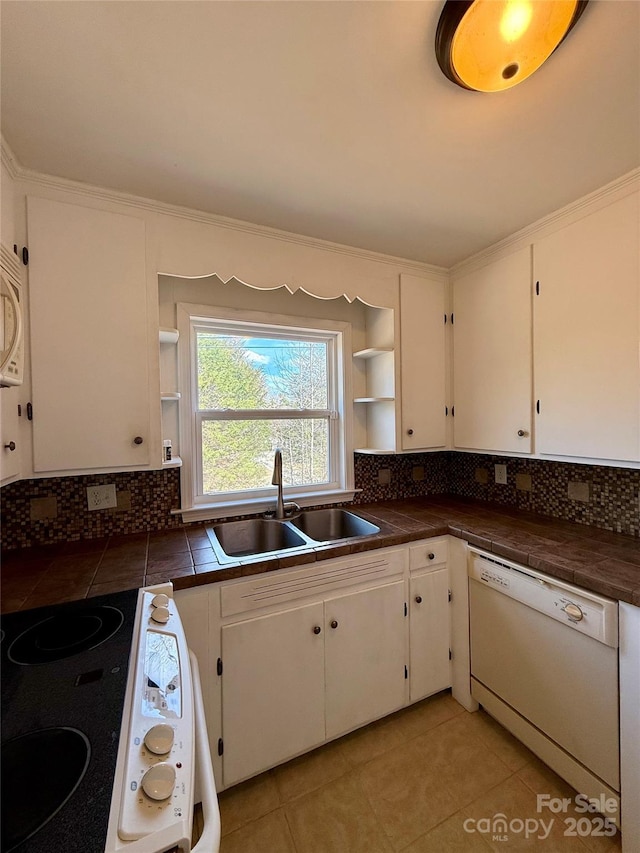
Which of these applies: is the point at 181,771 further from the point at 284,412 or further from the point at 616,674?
the point at 284,412

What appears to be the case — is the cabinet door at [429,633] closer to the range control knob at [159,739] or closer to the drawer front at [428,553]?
the drawer front at [428,553]

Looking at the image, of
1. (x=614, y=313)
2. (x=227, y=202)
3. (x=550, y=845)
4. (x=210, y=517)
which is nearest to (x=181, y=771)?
(x=210, y=517)

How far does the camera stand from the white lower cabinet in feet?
4.43

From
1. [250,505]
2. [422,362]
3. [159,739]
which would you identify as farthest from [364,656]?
[422,362]

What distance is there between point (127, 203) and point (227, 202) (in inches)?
16.5

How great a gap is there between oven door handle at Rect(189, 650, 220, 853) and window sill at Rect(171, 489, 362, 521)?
1002mm

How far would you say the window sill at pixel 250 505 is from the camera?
72.2 inches

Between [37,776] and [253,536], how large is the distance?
52.9 inches

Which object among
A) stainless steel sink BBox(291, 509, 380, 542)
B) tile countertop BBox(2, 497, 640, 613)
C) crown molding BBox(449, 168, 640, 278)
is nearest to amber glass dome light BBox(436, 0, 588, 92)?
crown molding BBox(449, 168, 640, 278)

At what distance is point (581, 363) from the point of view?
1.59 metres

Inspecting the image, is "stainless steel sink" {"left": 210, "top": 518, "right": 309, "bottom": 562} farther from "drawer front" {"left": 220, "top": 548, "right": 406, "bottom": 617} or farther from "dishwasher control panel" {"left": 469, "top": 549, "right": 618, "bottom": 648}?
"dishwasher control panel" {"left": 469, "top": 549, "right": 618, "bottom": 648}

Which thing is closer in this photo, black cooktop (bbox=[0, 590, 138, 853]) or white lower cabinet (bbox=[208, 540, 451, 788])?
black cooktop (bbox=[0, 590, 138, 853])

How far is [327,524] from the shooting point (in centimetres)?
211

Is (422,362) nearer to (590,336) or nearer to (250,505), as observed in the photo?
(590,336)
